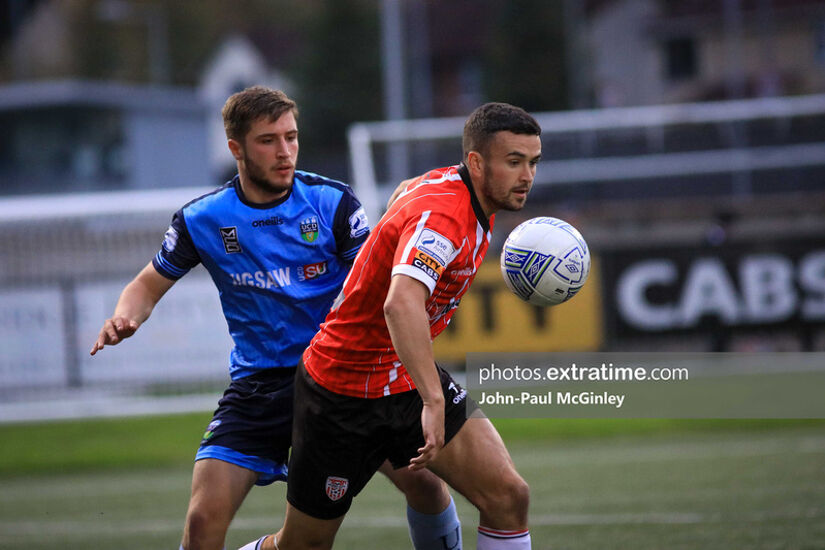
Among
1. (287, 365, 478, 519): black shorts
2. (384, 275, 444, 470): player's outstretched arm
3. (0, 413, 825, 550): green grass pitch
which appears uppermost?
(384, 275, 444, 470): player's outstretched arm

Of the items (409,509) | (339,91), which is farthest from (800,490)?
(339,91)

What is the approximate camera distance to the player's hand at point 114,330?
5.21 meters

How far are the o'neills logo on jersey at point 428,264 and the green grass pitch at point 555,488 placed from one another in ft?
10.0

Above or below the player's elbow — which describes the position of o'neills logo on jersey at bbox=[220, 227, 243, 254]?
above

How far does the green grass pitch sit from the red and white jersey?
257 cm

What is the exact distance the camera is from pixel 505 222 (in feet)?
51.5

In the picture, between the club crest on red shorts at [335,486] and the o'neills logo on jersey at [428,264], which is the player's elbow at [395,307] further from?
the club crest on red shorts at [335,486]

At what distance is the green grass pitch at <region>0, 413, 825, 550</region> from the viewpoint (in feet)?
23.9

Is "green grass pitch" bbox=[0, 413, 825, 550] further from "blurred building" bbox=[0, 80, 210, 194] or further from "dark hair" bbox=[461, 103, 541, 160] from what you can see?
"blurred building" bbox=[0, 80, 210, 194]

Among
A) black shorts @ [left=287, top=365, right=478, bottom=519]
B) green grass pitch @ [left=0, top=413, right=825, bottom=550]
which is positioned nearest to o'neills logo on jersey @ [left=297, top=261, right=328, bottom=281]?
black shorts @ [left=287, top=365, right=478, bottom=519]

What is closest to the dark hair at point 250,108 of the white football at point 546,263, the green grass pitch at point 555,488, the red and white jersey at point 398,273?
the red and white jersey at point 398,273

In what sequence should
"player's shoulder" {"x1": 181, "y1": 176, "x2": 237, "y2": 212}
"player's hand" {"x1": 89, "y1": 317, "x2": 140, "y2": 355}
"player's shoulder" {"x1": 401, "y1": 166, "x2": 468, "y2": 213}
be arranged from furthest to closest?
"player's shoulder" {"x1": 181, "y1": 176, "x2": 237, "y2": 212}, "player's hand" {"x1": 89, "y1": 317, "x2": 140, "y2": 355}, "player's shoulder" {"x1": 401, "y1": 166, "x2": 468, "y2": 213}

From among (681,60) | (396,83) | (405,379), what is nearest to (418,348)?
(405,379)

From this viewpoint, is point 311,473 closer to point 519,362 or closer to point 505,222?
point 519,362
